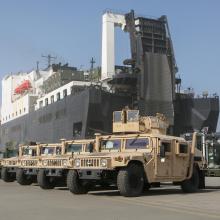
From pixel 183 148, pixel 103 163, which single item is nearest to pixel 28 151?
pixel 183 148

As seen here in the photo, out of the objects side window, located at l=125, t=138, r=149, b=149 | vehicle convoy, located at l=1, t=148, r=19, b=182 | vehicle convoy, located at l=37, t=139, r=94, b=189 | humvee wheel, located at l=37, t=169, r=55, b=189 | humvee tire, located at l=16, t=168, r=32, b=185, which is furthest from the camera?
vehicle convoy, located at l=1, t=148, r=19, b=182

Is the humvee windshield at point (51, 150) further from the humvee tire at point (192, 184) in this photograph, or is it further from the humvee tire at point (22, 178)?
the humvee tire at point (192, 184)

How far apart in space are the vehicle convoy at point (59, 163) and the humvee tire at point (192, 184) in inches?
129

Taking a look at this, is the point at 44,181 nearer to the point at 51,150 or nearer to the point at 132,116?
the point at 51,150

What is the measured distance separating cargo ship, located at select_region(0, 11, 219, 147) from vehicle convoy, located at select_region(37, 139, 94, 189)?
31.3 meters

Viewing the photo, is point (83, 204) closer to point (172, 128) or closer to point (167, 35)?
point (172, 128)

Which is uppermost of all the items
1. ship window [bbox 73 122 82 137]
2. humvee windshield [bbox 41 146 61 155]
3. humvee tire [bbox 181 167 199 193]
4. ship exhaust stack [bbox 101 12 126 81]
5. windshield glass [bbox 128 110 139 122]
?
ship exhaust stack [bbox 101 12 126 81]

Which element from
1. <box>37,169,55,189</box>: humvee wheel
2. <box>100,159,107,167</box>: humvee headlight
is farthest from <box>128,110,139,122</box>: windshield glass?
<box>100,159,107,167</box>: humvee headlight

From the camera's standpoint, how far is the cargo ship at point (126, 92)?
52.3 meters

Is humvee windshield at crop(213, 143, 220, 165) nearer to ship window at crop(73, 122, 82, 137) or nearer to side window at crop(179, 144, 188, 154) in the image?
side window at crop(179, 144, 188, 154)

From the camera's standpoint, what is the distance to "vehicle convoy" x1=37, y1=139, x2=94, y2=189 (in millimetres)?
15891

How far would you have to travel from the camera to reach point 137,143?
15.1 meters

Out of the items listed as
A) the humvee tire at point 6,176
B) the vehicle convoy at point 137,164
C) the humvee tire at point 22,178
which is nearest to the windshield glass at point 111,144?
the vehicle convoy at point 137,164

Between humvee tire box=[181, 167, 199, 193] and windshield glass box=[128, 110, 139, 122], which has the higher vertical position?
windshield glass box=[128, 110, 139, 122]
